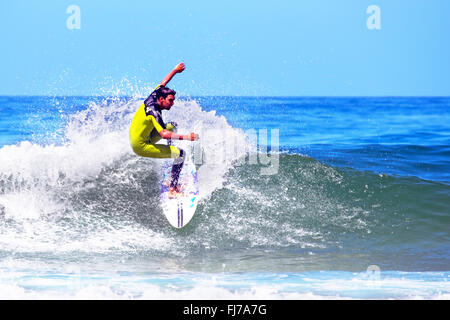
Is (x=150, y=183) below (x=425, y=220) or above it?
above

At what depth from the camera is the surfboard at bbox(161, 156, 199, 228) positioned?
7.96 meters

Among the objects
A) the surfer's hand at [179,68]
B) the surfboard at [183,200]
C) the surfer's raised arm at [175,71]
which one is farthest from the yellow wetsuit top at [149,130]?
the surfboard at [183,200]

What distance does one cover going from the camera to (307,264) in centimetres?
665

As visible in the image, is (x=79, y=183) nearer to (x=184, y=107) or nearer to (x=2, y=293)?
(x=184, y=107)

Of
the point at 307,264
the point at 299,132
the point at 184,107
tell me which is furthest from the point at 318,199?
the point at 299,132

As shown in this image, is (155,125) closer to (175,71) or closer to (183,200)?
(175,71)

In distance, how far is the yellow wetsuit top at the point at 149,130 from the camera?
23.2ft

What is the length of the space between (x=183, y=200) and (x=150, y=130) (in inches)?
52.5

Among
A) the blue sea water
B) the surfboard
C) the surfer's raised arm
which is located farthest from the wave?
the surfer's raised arm

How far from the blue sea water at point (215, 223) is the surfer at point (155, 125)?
1.25 m

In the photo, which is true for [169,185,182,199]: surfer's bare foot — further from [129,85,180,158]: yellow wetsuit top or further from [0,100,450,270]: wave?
[129,85,180,158]: yellow wetsuit top

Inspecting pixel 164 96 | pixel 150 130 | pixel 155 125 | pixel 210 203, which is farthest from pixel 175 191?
pixel 164 96

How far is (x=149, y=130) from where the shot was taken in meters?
7.30
